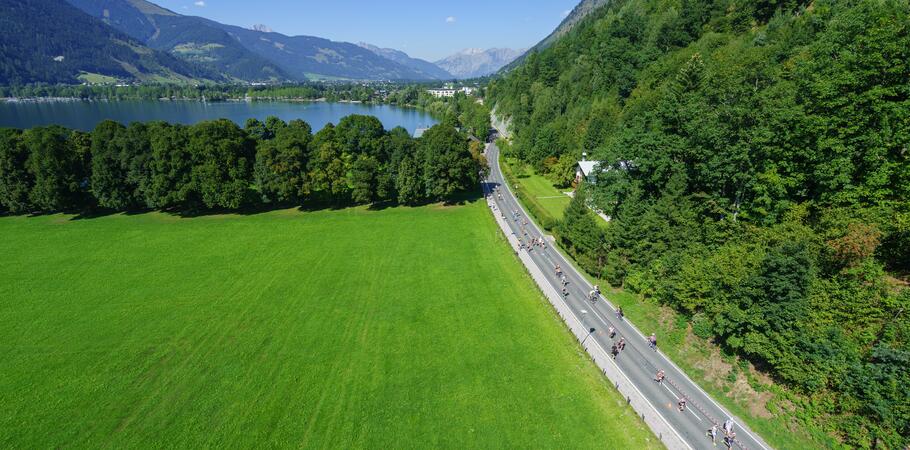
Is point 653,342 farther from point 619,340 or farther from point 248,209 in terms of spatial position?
point 248,209

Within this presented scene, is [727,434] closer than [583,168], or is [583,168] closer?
[727,434]

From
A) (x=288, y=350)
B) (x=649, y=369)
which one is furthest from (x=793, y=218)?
(x=288, y=350)

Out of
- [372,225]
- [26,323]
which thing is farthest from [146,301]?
[372,225]

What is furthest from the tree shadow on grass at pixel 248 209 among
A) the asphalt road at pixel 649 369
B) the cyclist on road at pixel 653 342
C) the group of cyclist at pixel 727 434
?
the group of cyclist at pixel 727 434

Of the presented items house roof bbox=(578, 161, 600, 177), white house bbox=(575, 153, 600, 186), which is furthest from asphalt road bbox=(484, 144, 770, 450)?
house roof bbox=(578, 161, 600, 177)

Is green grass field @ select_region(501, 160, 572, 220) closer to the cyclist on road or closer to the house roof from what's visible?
Result: the house roof

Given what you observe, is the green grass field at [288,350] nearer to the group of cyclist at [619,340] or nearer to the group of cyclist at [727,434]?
the group of cyclist at [619,340]
